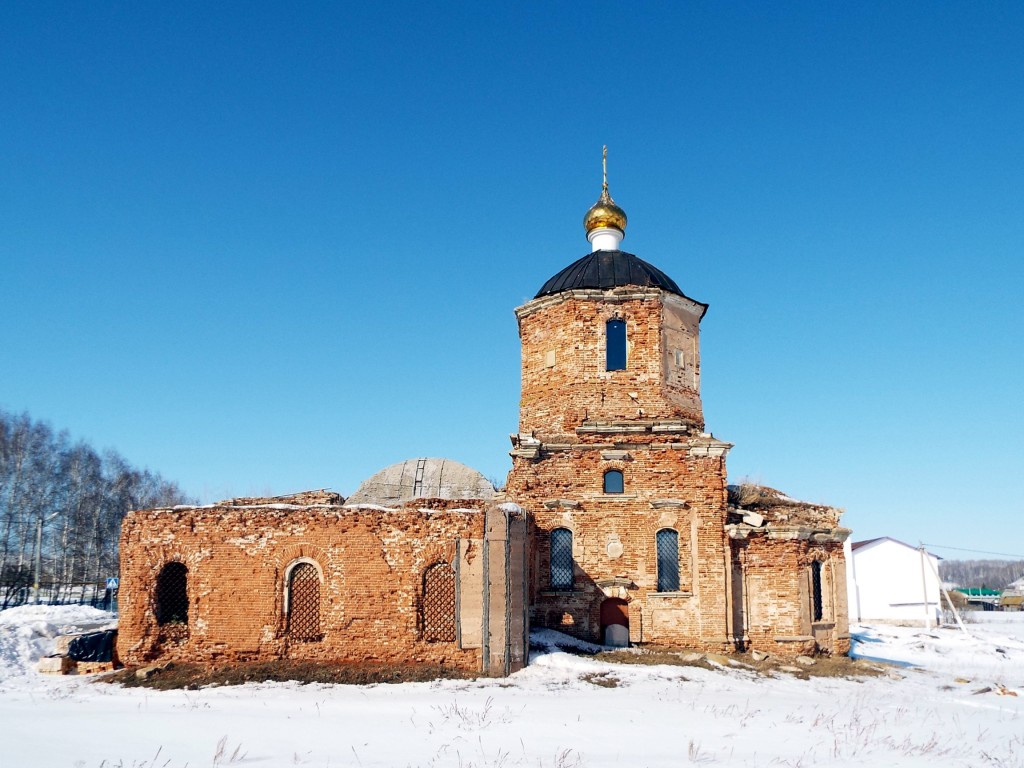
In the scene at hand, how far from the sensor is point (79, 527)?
32562 millimetres

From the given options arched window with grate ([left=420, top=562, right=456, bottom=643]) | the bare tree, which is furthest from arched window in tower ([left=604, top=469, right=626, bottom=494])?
the bare tree

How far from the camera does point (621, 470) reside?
18.5 meters

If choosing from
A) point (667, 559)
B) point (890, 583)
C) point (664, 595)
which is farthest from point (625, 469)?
point (890, 583)

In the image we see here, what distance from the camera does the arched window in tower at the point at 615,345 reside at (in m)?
19.5

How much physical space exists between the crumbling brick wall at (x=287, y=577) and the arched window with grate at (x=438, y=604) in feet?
0.38

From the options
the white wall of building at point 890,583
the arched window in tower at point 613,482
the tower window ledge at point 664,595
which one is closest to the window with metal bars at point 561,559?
the arched window in tower at point 613,482

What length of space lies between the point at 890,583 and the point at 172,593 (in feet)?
123

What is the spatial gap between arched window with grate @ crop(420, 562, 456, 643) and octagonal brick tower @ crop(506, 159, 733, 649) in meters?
2.86

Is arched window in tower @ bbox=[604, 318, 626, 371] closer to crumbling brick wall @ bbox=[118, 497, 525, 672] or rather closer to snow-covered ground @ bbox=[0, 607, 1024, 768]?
crumbling brick wall @ bbox=[118, 497, 525, 672]

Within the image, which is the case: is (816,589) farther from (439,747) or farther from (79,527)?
(79,527)

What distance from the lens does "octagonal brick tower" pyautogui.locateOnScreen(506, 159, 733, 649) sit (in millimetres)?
17688

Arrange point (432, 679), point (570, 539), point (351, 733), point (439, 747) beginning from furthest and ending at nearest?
point (570, 539)
point (432, 679)
point (351, 733)
point (439, 747)

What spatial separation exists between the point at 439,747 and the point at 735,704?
5.66 m

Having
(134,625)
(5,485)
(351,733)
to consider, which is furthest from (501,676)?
(5,485)
